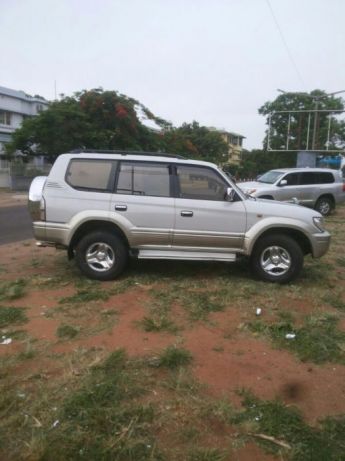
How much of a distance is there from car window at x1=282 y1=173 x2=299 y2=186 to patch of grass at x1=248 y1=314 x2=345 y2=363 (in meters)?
9.96

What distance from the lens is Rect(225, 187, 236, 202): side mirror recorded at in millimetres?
6102

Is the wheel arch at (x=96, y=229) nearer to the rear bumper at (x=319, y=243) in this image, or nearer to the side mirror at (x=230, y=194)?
the side mirror at (x=230, y=194)

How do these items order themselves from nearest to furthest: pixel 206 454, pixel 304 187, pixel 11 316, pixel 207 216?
pixel 206 454
pixel 11 316
pixel 207 216
pixel 304 187

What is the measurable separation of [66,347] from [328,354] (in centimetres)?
247

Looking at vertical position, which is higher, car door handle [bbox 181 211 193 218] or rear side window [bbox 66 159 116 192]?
rear side window [bbox 66 159 116 192]

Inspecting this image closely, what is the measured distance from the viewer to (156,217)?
6121mm

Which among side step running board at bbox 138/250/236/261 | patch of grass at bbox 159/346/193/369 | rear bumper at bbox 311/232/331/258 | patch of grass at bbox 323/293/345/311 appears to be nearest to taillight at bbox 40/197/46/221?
side step running board at bbox 138/250/236/261

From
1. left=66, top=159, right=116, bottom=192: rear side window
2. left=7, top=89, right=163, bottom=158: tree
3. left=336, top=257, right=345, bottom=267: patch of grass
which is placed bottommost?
left=336, top=257, right=345, bottom=267: patch of grass

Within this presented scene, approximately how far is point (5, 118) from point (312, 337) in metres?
50.3

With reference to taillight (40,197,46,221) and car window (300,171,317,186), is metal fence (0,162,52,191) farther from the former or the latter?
taillight (40,197,46,221)

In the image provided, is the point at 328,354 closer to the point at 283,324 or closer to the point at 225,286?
the point at 283,324

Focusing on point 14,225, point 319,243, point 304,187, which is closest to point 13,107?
point 14,225

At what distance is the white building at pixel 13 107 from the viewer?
157 feet

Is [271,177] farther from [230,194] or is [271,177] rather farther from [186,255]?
[186,255]
